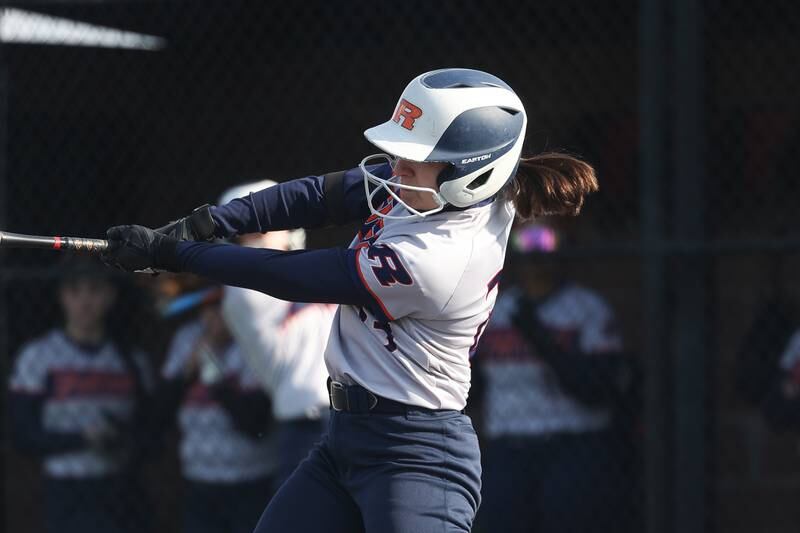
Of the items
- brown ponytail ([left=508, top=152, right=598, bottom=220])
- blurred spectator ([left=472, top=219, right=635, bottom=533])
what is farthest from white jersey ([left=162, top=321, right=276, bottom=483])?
brown ponytail ([left=508, top=152, right=598, bottom=220])

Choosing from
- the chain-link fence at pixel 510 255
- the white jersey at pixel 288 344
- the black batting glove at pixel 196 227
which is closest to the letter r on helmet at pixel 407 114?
the black batting glove at pixel 196 227

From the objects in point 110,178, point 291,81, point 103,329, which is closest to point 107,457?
point 103,329

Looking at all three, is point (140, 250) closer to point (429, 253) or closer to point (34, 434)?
point (429, 253)

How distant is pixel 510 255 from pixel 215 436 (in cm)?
148

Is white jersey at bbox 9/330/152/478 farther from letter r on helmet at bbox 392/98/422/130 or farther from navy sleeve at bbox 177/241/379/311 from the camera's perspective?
letter r on helmet at bbox 392/98/422/130

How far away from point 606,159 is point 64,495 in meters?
3.02

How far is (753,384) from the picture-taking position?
4.87 m

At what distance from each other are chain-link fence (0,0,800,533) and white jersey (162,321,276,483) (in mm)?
12

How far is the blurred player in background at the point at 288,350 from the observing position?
14.2 ft

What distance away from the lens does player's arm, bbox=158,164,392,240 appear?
9.79ft

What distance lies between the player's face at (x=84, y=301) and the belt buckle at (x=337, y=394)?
2634 mm

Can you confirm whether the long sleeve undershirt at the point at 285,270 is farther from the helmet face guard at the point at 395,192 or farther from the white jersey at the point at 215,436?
the white jersey at the point at 215,436

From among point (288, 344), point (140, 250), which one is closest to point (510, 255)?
point (288, 344)

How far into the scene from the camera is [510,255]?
454 centimetres
